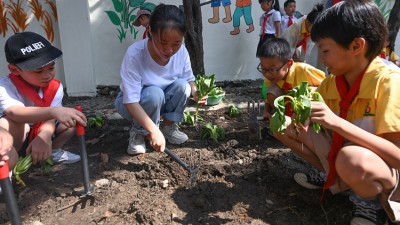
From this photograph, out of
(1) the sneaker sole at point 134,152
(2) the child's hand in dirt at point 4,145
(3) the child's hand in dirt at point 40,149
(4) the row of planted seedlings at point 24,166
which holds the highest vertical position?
(2) the child's hand in dirt at point 4,145

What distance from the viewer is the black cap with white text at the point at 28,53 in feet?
7.04

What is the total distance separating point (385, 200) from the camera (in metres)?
1.70

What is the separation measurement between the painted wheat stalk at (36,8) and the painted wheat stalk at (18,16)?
125 mm

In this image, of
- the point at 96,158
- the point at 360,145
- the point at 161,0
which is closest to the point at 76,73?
the point at 161,0

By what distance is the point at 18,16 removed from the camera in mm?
4621

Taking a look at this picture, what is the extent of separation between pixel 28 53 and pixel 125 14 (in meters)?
3.23

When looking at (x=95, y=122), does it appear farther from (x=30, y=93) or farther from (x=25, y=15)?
(x=25, y=15)

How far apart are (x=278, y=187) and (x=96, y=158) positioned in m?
1.39

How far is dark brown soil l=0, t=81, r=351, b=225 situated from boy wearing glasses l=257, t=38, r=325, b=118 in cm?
56

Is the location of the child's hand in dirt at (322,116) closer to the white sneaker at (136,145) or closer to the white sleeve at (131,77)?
the white sleeve at (131,77)

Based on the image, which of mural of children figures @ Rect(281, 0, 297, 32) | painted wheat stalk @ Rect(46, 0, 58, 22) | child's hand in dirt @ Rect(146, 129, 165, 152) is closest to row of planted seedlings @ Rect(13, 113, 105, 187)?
child's hand in dirt @ Rect(146, 129, 165, 152)

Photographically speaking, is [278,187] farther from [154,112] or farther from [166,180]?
[154,112]

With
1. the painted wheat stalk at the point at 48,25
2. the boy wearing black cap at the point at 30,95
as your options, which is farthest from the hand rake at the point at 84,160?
the painted wheat stalk at the point at 48,25

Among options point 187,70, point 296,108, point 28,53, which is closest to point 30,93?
point 28,53
